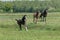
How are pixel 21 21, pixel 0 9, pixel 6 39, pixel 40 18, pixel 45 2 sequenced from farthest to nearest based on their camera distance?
pixel 45 2 → pixel 0 9 → pixel 40 18 → pixel 21 21 → pixel 6 39

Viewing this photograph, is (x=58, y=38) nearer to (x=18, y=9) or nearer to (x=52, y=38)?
(x=52, y=38)

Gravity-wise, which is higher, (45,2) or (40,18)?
(40,18)

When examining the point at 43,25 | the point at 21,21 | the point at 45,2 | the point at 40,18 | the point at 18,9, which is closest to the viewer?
the point at 21,21

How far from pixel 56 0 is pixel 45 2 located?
32.9ft

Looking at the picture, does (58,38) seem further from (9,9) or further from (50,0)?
(50,0)

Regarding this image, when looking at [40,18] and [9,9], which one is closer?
[40,18]

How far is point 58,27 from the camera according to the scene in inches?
1079

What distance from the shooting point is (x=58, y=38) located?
1967cm

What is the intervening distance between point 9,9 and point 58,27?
67745 millimetres

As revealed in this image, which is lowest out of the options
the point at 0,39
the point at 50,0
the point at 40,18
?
the point at 50,0

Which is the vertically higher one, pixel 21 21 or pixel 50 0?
pixel 21 21

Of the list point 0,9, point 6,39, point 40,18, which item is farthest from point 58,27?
point 0,9

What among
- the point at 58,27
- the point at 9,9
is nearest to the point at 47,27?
the point at 58,27

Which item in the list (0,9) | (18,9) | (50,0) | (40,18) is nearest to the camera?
(40,18)
